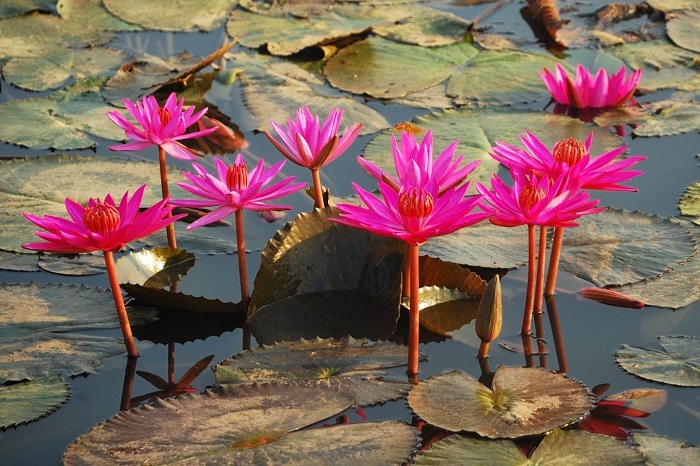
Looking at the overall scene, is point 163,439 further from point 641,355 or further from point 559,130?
point 559,130

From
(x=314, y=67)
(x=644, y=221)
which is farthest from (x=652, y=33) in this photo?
(x=644, y=221)

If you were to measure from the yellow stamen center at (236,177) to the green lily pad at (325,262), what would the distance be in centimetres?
20

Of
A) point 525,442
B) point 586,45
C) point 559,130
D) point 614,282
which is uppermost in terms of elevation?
point 586,45

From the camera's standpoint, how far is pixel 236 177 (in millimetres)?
2174

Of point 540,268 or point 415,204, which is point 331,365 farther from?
point 540,268

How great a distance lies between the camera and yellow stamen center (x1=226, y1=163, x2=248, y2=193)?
85.4 inches

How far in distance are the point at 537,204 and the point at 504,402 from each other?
0.42 m

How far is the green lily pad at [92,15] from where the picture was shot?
4.61 meters

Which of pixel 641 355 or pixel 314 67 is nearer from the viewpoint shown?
pixel 641 355

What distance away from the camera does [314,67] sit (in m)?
4.21

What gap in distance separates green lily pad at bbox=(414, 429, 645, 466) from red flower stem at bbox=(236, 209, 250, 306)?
2.47 ft

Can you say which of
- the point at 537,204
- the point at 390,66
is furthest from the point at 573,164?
the point at 390,66

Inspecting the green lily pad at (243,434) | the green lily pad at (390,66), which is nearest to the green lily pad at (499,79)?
the green lily pad at (390,66)

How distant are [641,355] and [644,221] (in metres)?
0.67
